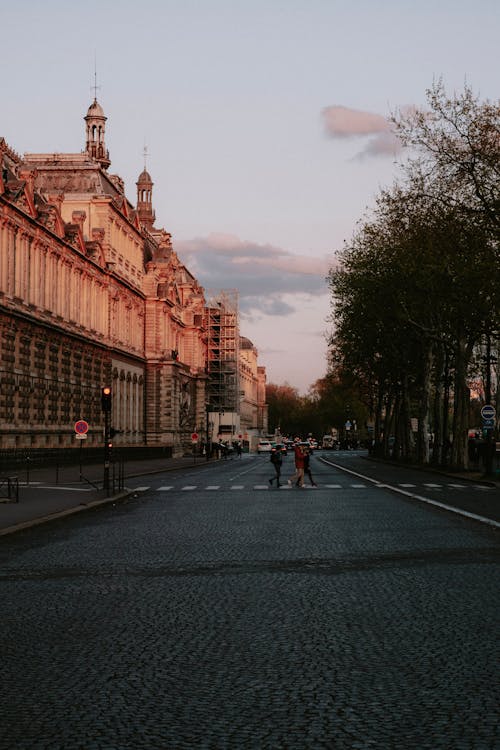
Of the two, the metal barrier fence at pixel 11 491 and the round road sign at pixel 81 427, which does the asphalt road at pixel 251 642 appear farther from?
the round road sign at pixel 81 427

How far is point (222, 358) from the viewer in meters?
131

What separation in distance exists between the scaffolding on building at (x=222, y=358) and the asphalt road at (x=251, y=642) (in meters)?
112

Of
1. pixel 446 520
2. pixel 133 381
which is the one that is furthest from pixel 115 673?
pixel 133 381

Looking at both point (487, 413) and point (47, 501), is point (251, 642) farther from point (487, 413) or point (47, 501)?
point (487, 413)

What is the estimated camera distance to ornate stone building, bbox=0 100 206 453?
53.8m

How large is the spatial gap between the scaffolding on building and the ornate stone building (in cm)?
962

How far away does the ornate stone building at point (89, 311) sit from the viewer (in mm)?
53750

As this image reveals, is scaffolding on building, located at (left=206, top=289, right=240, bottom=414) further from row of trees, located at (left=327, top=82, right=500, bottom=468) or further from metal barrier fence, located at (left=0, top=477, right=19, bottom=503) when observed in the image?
metal barrier fence, located at (left=0, top=477, right=19, bottom=503)

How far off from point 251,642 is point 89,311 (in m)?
63.6

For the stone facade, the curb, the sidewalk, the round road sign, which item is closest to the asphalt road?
the curb

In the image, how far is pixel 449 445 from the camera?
6072cm

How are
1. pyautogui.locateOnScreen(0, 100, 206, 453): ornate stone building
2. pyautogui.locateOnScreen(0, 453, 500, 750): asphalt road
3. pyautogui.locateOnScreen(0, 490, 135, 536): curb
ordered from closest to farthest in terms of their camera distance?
1. pyautogui.locateOnScreen(0, 453, 500, 750): asphalt road
2. pyautogui.locateOnScreen(0, 490, 135, 536): curb
3. pyautogui.locateOnScreen(0, 100, 206, 453): ornate stone building

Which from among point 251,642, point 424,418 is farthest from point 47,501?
point 424,418

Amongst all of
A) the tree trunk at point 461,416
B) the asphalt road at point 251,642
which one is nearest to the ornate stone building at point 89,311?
the tree trunk at point 461,416
